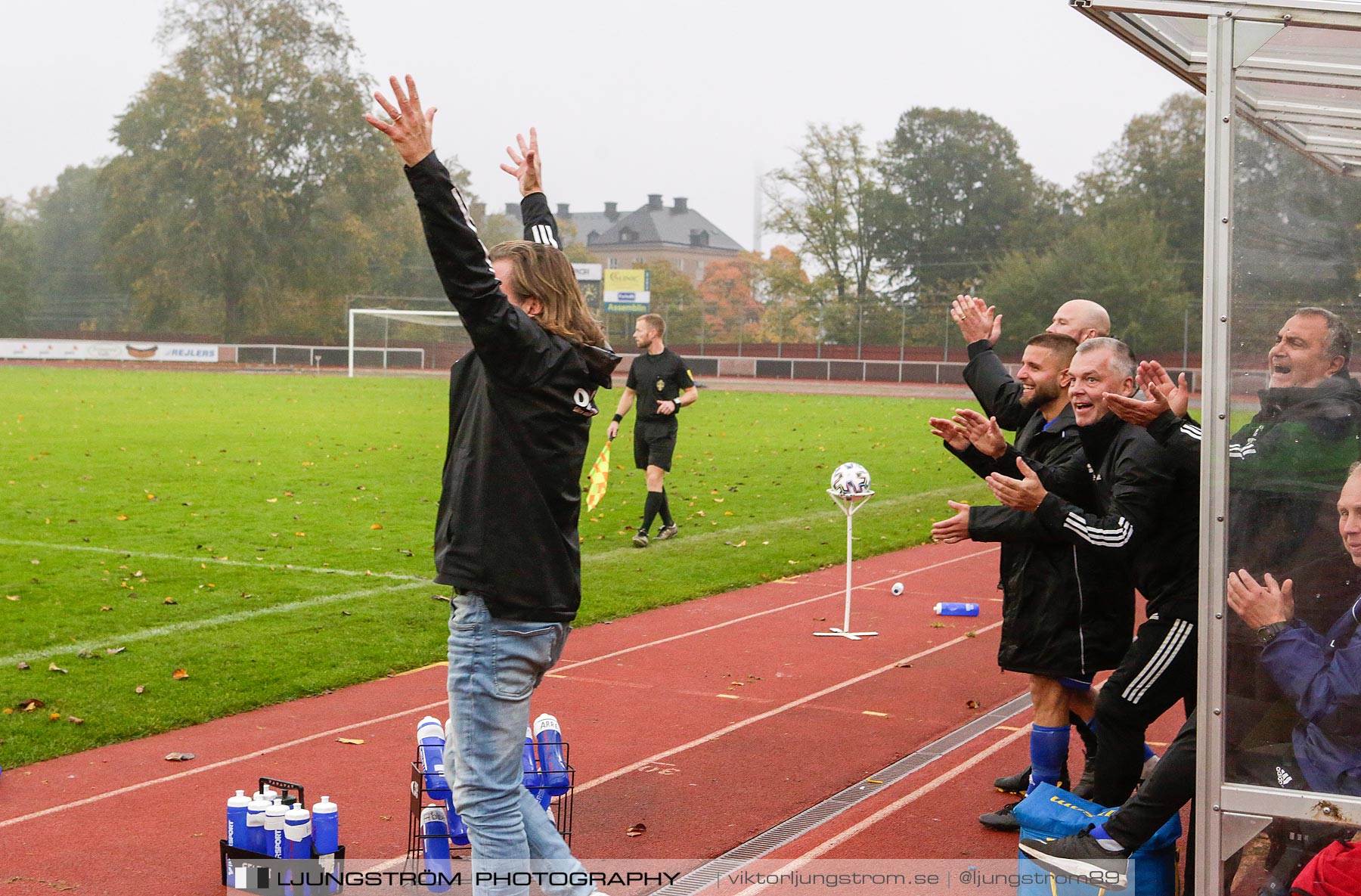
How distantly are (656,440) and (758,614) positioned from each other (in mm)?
3326

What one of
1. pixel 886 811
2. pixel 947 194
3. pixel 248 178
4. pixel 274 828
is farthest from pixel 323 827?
pixel 947 194

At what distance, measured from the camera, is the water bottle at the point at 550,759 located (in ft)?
13.9

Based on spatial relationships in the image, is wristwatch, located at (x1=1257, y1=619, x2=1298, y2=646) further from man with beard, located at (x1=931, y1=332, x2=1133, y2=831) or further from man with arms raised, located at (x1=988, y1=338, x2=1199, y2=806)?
man with beard, located at (x1=931, y1=332, x2=1133, y2=831)

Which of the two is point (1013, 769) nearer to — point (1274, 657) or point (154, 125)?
A: point (1274, 657)

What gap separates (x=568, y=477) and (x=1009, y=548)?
230cm

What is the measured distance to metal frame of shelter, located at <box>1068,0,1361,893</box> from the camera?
135 inches

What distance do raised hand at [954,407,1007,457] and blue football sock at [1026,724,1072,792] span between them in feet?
3.57

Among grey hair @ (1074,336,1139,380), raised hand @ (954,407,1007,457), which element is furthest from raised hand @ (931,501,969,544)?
grey hair @ (1074,336,1139,380)

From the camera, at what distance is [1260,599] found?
135 inches

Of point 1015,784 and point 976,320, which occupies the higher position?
point 976,320

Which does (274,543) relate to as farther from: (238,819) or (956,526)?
(956,526)

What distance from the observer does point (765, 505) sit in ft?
51.2

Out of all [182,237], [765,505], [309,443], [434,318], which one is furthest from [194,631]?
[182,237]

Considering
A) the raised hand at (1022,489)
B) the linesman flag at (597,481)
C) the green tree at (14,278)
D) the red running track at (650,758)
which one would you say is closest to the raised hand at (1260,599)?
the raised hand at (1022,489)
